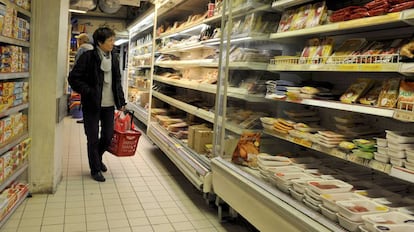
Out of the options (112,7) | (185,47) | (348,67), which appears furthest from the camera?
(112,7)

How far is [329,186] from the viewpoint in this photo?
82.7 inches

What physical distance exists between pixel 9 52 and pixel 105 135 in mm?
1665

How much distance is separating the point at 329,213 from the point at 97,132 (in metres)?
2.98

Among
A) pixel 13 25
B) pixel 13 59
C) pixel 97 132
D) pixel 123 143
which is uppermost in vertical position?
pixel 13 25

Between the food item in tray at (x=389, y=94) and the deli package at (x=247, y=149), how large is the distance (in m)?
1.22

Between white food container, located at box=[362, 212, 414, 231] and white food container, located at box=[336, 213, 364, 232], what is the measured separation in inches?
2.2

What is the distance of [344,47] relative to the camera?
7.39 feet

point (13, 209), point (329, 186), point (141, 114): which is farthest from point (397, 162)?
point (141, 114)

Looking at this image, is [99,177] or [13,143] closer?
[13,143]

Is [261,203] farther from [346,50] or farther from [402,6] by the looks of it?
[402,6]

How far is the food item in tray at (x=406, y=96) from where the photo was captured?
5.54ft

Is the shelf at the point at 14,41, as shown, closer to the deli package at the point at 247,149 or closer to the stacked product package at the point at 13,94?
the stacked product package at the point at 13,94

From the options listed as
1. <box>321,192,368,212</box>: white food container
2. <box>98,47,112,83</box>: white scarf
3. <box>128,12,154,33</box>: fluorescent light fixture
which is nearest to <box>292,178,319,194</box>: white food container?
<box>321,192,368,212</box>: white food container

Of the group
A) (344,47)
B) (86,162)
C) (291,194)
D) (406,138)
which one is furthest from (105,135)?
(406,138)
